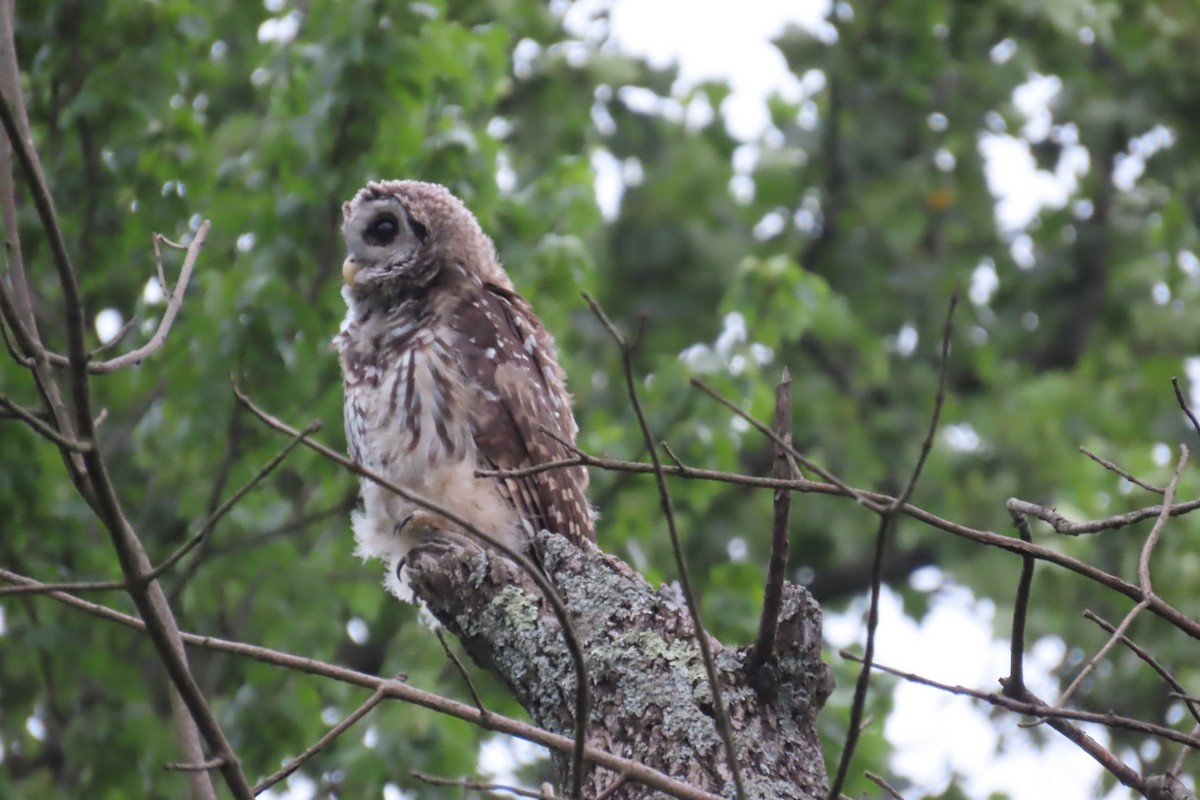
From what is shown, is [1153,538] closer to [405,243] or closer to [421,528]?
[421,528]

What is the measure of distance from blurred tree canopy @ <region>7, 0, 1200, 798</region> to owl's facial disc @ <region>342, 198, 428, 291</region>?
1086 millimetres

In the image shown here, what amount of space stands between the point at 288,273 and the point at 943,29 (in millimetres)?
6388

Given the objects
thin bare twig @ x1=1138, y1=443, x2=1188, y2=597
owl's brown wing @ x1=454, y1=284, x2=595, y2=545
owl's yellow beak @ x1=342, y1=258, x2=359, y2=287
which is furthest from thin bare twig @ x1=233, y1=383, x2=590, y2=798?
owl's yellow beak @ x1=342, y1=258, x2=359, y2=287

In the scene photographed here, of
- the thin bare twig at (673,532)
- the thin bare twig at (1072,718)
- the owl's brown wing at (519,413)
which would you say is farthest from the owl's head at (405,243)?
the thin bare twig at (1072,718)

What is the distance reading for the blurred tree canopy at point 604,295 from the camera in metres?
6.10

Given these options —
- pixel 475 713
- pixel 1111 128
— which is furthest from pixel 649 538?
pixel 1111 128

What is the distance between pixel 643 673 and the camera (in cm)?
287

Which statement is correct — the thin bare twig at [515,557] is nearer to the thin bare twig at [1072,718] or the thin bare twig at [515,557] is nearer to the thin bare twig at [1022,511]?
the thin bare twig at [1022,511]

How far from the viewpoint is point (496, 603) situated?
3.18 m

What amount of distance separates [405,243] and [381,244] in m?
0.08

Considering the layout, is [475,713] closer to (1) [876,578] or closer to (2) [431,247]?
(1) [876,578]

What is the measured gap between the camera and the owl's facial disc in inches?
182

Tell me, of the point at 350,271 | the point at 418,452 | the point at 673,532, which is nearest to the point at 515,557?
the point at 673,532

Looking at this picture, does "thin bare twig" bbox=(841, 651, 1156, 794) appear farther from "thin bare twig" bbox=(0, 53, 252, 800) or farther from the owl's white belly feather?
A: the owl's white belly feather
